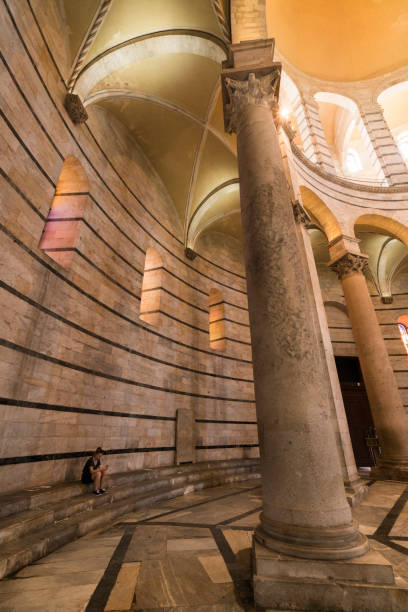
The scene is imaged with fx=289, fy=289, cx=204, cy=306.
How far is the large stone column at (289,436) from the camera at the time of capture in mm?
1722

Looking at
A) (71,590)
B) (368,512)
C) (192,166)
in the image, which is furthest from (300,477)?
(192,166)

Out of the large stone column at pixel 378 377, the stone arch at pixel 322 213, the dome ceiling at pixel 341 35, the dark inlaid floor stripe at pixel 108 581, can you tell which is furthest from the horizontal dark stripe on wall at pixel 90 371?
the dome ceiling at pixel 341 35

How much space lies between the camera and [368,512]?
3840 millimetres

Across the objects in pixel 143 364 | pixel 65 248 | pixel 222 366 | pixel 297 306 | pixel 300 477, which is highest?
pixel 65 248

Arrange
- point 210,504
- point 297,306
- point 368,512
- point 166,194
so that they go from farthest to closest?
point 166,194 → point 210,504 → point 368,512 → point 297,306

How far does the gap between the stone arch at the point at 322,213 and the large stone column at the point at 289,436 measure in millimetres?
5960

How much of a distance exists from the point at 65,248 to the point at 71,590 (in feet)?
15.2

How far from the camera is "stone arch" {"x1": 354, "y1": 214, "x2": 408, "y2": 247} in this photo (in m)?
9.30

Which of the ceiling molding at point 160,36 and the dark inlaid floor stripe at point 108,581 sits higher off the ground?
the ceiling molding at point 160,36

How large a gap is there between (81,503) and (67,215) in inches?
185

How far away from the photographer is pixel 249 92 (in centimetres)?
383

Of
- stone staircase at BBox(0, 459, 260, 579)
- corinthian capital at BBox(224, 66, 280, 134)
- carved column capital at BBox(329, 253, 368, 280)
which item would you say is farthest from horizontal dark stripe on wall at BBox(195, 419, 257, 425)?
corinthian capital at BBox(224, 66, 280, 134)

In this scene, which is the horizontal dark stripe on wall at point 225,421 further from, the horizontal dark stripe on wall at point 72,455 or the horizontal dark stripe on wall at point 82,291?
the horizontal dark stripe on wall at point 82,291

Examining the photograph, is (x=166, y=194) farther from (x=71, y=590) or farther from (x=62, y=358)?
(x=71, y=590)
